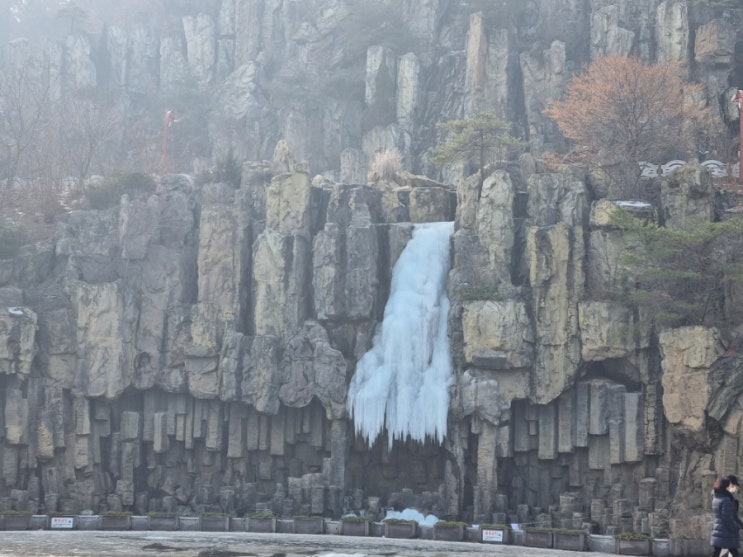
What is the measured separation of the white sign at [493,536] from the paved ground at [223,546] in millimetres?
553

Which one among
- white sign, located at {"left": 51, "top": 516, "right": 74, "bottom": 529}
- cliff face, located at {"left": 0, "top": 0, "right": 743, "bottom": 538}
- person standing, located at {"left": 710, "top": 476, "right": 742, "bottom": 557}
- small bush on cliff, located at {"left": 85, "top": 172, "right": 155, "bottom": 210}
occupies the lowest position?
white sign, located at {"left": 51, "top": 516, "right": 74, "bottom": 529}

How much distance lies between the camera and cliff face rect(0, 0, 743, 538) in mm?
39031

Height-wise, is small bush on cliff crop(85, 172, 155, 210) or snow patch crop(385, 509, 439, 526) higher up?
small bush on cliff crop(85, 172, 155, 210)

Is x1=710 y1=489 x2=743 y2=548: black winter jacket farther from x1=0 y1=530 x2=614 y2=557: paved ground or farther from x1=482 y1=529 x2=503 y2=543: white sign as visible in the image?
x1=482 y1=529 x2=503 y2=543: white sign

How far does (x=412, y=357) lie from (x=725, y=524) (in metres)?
22.8

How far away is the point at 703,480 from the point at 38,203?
2801 centimetres

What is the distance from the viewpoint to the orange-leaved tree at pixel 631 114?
1909 inches

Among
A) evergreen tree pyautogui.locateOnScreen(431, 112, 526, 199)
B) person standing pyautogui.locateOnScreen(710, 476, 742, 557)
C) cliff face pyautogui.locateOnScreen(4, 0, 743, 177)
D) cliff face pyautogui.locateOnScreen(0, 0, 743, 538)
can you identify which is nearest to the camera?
person standing pyautogui.locateOnScreen(710, 476, 742, 557)

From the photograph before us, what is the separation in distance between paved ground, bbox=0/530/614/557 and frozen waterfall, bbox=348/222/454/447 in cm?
738

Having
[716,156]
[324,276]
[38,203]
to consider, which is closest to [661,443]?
[324,276]

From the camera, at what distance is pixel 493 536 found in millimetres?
34000

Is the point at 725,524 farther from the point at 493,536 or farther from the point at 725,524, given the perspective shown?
the point at 493,536

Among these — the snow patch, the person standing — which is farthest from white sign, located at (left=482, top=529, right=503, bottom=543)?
the person standing

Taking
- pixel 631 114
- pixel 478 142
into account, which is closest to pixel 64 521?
pixel 478 142
